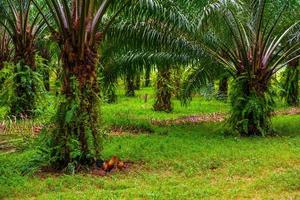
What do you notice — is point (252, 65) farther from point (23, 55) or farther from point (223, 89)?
point (223, 89)

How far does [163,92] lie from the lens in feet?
65.8

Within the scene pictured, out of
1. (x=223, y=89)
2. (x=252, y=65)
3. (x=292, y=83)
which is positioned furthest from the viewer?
(x=223, y=89)

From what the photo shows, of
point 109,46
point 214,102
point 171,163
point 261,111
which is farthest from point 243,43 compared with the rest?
point 214,102

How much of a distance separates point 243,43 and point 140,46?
100 inches

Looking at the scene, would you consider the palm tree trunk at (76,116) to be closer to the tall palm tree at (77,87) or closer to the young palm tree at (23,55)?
the tall palm tree at (77,87)

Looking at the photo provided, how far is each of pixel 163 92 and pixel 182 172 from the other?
1084cm

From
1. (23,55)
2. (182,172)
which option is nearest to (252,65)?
(182,172)

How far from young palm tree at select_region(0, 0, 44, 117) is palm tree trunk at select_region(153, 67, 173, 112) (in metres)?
5.29

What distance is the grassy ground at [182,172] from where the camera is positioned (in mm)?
7766

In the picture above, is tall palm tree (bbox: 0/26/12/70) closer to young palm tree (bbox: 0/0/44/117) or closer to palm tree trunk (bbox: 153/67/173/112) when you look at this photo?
young palm tree (bbox: 0/0/44/117)

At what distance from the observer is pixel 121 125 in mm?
15594

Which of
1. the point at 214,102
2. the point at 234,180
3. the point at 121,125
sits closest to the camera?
the point at 234,180

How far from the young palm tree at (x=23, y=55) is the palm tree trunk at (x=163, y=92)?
17.4 feet

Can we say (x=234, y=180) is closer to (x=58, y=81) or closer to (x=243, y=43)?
(x=58, y=81)
